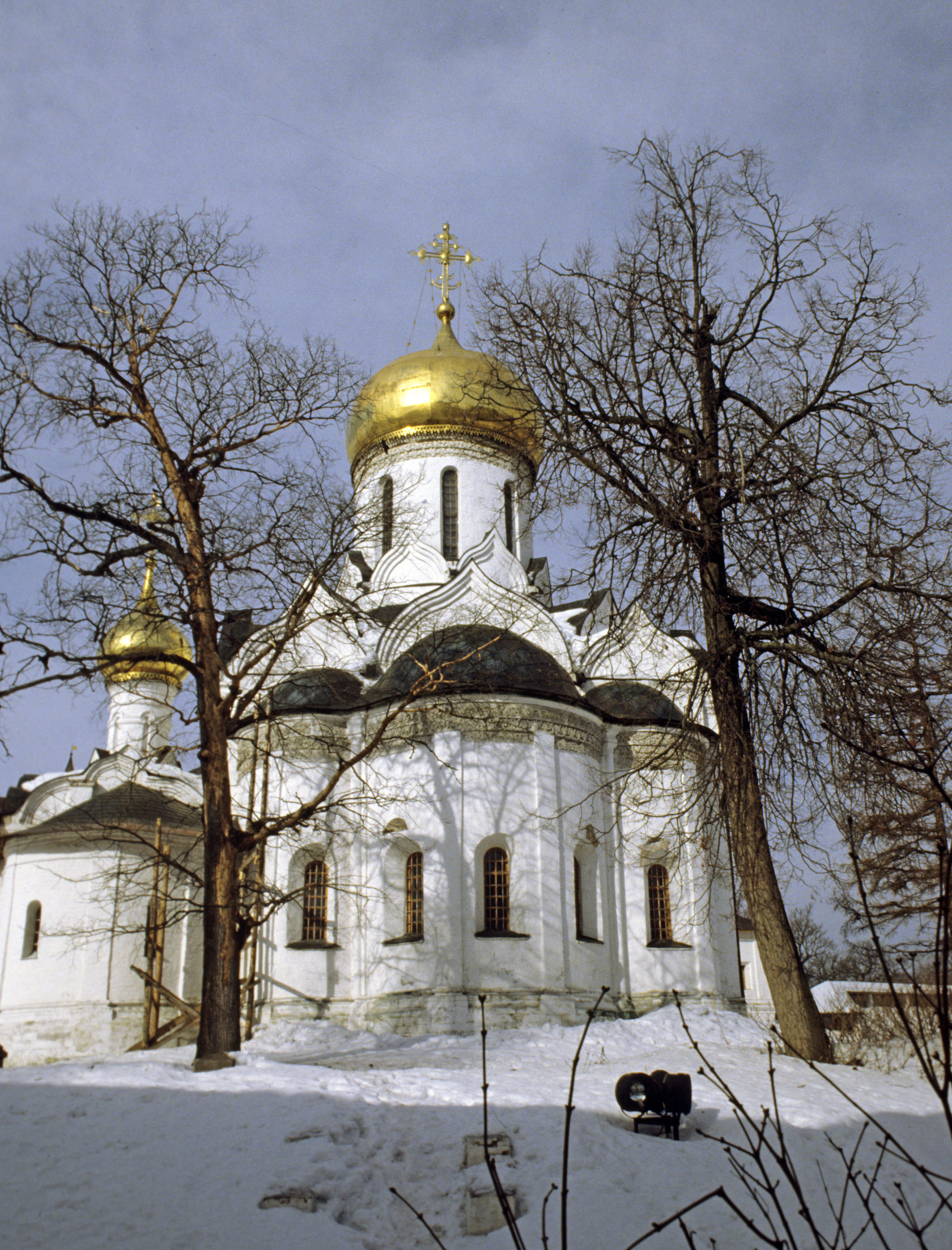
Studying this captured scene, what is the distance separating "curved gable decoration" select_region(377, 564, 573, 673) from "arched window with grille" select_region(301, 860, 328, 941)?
10.3ft

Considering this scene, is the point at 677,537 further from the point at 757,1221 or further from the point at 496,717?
the point at 496,717

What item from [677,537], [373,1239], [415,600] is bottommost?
[373,1239]

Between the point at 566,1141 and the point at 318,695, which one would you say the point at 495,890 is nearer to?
the point at 318,695

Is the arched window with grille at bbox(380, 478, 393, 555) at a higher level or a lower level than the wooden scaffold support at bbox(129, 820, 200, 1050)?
higher

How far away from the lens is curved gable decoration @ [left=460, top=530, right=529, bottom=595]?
731 inches

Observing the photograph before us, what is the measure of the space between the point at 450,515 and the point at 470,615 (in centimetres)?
319

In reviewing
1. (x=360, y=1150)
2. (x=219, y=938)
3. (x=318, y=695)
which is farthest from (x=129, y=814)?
(x=360, y=1150)

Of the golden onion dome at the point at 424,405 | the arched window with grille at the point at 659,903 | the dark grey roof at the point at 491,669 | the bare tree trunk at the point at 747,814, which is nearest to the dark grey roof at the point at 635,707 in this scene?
the dark grey roof at the point at 491,669

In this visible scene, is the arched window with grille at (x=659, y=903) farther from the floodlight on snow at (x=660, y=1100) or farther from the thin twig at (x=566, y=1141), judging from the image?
the thin twig at (x=566, y=1141)

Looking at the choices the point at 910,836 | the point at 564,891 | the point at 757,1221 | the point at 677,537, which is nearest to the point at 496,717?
the point at 564,891

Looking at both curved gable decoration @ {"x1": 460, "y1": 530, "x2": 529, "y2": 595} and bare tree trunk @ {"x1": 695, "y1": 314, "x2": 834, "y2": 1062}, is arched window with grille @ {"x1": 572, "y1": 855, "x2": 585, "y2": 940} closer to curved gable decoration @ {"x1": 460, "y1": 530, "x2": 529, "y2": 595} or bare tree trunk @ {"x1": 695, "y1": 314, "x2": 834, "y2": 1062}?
curved gable decoration @ {"x1": 460, "y1": 530, "x2": 529, "y2": 595}

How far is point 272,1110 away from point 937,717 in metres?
5.45

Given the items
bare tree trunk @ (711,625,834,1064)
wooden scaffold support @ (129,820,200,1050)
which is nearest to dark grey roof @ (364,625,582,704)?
wooden scaffold support @ (129,820,200,1050)

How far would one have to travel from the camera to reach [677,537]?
8555mm
